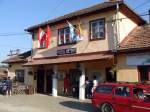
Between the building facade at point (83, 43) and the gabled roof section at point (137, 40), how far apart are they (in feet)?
1.33

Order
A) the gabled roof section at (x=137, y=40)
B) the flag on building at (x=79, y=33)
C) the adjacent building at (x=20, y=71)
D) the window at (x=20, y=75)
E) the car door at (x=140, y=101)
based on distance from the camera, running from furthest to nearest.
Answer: the window at (x=20, y=75) → the adjacent building at (x=20, y=71) → the flag on building at (x=79, y=33) → the gabled roof section at (x=137, y=40) → the car door at (x=140, y=101)

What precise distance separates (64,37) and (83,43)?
2484mm

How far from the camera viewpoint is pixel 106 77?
22203mm

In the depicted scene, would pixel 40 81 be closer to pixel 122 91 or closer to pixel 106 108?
pixel 106 108

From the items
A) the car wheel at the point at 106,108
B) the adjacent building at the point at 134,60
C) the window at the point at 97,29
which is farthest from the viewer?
the window at the point at 97,29

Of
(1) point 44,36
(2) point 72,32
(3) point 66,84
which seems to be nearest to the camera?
(2) point 72,32

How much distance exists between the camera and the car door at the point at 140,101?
1343cm

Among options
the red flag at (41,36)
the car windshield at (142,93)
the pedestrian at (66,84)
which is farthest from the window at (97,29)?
the car windshield at (142,93)

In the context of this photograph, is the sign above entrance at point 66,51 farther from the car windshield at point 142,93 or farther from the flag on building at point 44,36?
the car windshield at point 142,93

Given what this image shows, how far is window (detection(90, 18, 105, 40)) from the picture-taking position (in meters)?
21.7

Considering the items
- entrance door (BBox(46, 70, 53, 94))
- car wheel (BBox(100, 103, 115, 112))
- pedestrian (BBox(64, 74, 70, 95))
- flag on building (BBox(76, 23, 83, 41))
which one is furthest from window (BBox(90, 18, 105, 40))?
entrance door (BBox(46, 70, 53, 94))

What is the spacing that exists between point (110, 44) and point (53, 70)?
22.0 ft

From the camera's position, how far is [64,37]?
24672 mm

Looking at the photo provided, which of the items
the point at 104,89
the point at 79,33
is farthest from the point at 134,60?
the point at 79,33
